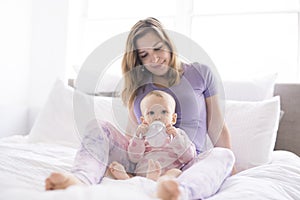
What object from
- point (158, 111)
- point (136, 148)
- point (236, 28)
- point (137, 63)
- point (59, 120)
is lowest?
point (59, 120)

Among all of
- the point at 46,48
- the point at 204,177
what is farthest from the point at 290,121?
the point at 46,48

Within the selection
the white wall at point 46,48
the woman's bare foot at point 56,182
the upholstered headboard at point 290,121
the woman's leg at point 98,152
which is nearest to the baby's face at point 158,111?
the woman's leg at point 98,152

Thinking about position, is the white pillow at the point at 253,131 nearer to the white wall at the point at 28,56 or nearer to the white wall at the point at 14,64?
the white wall at the point at 28,56

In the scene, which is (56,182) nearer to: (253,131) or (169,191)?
(169,191)

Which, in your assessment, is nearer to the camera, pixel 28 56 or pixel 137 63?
pixel 137 63

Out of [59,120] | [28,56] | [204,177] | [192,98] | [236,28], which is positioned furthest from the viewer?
[28,56]

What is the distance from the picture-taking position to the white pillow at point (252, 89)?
5.68ft

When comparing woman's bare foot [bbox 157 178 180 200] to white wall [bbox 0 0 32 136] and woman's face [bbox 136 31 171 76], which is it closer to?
woman's face [bbox 136 31 171 76]

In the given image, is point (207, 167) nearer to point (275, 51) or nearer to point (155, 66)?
point (155, 66)

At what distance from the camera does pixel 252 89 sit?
5.74ft

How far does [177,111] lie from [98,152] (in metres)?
0.34

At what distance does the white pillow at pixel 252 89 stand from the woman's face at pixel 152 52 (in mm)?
693

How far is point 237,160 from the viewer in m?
1.41

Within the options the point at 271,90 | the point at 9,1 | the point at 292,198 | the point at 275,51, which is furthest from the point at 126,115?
the point at 9,1
